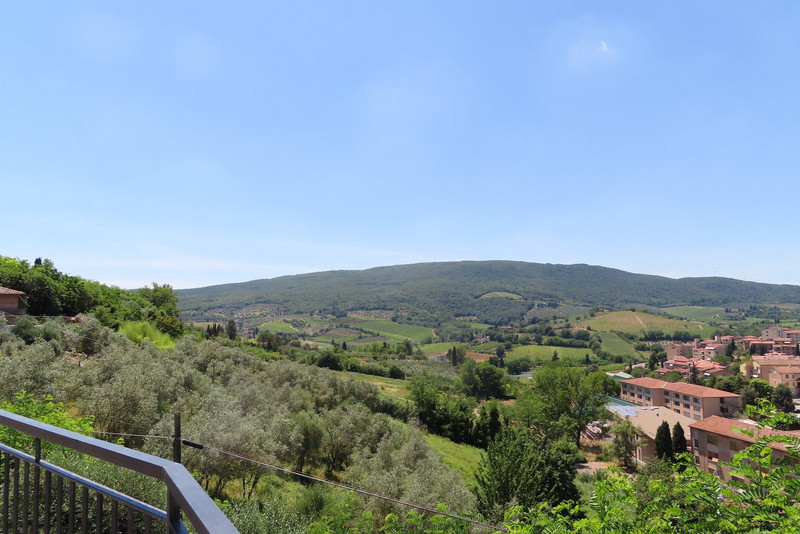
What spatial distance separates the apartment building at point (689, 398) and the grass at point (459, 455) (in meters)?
38.3

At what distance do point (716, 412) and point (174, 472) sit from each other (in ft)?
234

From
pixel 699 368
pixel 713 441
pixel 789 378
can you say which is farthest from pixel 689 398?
pixel 713 441

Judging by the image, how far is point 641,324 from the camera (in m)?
159

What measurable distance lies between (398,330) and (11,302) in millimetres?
145658

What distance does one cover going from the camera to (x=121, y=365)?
16188 millimetres

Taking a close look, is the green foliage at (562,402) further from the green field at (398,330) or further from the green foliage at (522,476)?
the green field at (398,330)

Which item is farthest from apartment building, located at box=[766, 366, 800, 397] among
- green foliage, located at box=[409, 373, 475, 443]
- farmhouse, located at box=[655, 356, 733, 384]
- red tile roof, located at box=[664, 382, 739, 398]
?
green foliage, located at box=[409, 373, 475, 443]

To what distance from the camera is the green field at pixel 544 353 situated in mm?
114600

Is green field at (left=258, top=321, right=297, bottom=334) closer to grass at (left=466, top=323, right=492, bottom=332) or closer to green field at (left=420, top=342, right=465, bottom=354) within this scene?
green field at (left=420, top=342, right=465, bottom=354)

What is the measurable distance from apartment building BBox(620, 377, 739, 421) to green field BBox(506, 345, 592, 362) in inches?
1647

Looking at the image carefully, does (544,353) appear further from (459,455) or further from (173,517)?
(173,517)

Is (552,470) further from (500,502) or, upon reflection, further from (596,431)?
(596,431)

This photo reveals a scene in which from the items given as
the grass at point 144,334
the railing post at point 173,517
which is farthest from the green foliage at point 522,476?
the grass at point 144,334

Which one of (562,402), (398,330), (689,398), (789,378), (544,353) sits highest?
(562,402)
